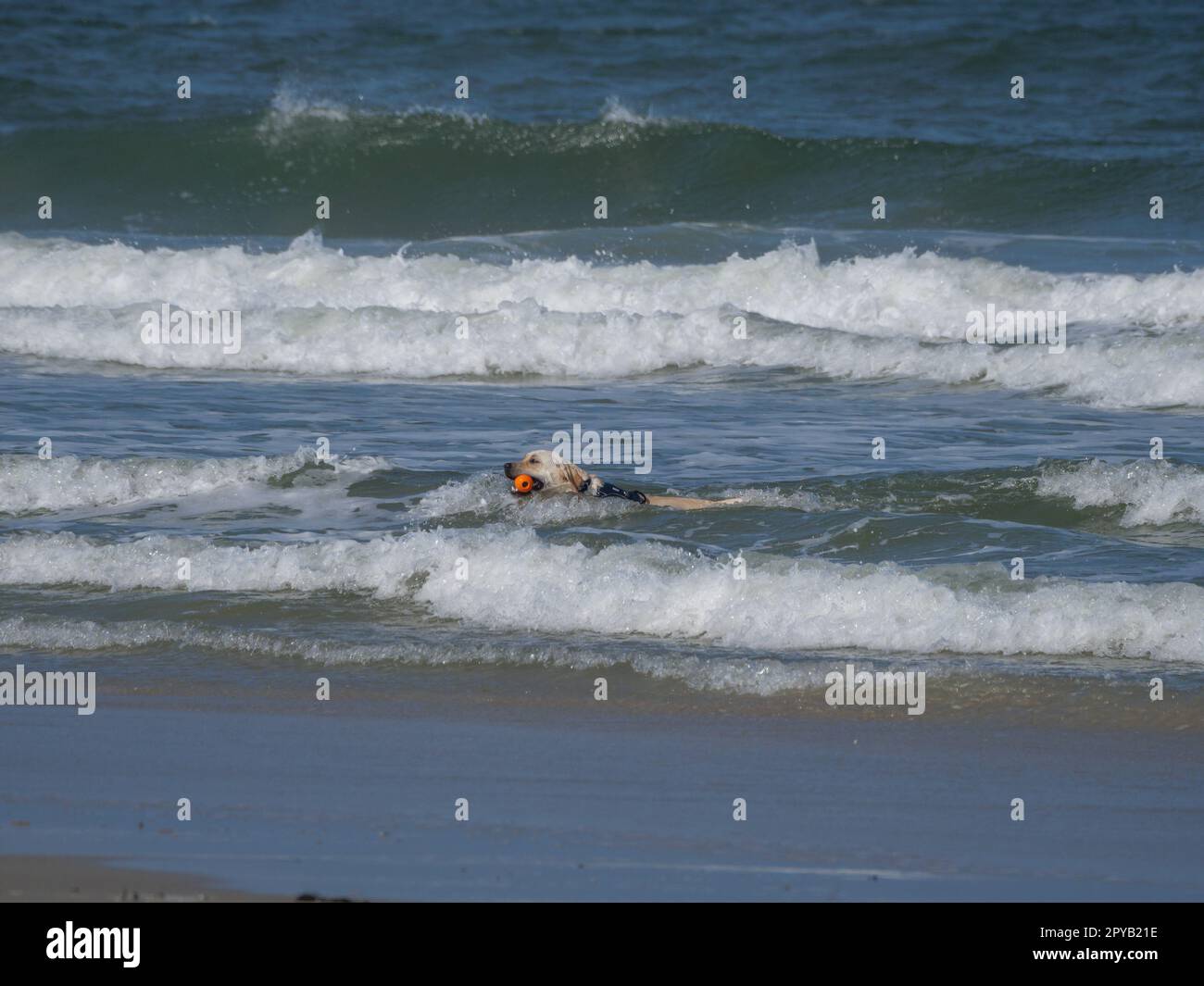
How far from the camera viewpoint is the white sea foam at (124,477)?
10.3 metres

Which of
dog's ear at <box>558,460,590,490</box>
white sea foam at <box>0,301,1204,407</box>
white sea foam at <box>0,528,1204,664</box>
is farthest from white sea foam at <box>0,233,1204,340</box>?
white sea foam at <box>0,528,1204,664</box>

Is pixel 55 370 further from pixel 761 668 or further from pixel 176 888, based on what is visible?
pixel 176 888

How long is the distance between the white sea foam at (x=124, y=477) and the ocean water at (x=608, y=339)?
0.09 ft

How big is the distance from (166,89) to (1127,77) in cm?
1618

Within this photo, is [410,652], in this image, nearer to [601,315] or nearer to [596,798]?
[596,798]

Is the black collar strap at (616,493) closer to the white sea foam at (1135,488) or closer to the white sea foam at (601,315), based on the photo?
the white sea foam at (1135,488)

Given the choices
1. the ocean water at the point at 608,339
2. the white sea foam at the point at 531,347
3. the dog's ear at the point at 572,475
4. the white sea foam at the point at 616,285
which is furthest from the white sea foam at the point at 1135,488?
the white sea foam at the point at 616,285

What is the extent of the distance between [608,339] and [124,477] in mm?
6627

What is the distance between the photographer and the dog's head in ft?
30.5

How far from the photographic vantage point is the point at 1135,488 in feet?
31.8

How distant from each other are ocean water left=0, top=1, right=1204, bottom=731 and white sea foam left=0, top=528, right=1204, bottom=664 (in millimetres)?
24

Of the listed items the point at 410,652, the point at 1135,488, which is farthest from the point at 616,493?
the point at 1135,488

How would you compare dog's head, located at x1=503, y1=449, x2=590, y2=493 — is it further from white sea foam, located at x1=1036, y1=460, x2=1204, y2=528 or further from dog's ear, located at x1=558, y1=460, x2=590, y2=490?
white sea foam, located at x1=1036, y1=460, x2=1204, y2=528

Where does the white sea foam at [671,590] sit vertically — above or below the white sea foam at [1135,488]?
below
